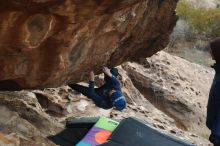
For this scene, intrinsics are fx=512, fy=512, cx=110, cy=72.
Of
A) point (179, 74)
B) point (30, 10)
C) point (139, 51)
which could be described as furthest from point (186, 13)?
point (30, 10)

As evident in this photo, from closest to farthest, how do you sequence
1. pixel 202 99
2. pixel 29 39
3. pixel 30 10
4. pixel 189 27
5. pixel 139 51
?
pixel 30 10
pixel 29 39
pixel 139 51
pixel 202 99
pixel 189 27

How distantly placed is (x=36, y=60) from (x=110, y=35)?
1.15 metres

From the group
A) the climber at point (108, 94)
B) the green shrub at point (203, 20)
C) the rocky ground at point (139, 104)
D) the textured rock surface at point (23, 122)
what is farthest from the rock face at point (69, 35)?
the green shrub at point (203, 20)

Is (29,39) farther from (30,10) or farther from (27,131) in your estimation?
(27,131)

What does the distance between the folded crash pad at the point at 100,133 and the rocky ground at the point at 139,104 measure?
501mm

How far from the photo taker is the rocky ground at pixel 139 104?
625 cm

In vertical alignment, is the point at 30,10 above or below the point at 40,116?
above

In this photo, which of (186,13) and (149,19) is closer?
(149,19)

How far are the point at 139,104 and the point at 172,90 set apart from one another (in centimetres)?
159

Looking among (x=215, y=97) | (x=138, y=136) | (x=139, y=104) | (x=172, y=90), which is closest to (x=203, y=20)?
(x=172, y=90)

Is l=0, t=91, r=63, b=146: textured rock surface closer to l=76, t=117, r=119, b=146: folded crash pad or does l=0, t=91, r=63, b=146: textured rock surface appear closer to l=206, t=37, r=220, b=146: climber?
l=76, t=117, r=119, b=146: folded crash pad

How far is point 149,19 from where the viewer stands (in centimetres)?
721

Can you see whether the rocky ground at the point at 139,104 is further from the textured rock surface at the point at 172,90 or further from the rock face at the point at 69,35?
→ the rock face at the point at 69,35

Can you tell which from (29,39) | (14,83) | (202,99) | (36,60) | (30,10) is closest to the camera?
(30,10)
